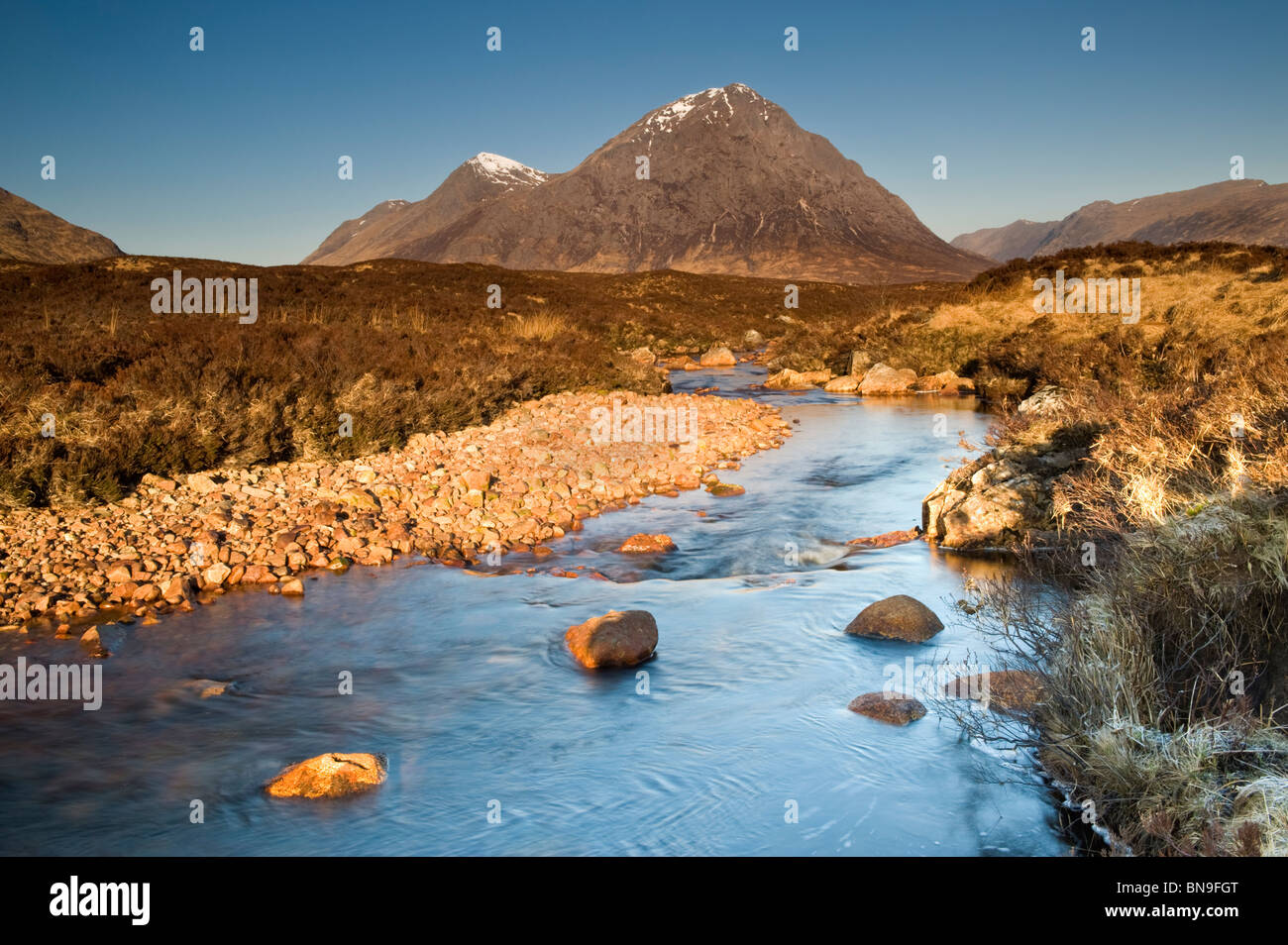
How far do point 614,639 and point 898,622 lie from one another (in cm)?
213

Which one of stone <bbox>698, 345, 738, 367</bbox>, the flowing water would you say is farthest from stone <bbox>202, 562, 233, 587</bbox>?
stone <bbox>698, 345, 738, 367</bbox>

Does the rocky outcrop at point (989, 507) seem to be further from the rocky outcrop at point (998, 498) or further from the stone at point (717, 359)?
the stone at point (717, 359)

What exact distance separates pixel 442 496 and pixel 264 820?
5667mm

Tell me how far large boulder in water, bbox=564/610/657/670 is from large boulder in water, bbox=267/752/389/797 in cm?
187

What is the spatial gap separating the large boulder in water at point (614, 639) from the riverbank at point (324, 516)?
258 cm

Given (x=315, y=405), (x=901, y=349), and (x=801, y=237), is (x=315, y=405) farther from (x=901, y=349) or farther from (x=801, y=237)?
(x=801, y=237)

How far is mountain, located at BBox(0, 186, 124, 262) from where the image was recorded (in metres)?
53.8

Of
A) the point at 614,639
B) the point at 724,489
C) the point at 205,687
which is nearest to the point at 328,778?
the point at 205,687

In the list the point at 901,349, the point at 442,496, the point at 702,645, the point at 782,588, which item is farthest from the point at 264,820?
the point at 901,349

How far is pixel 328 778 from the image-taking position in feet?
14.1

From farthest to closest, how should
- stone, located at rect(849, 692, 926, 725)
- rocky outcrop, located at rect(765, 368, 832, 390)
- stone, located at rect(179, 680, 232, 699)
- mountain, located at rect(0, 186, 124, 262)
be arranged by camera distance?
mountain, located at rect(0, 186, 124, 262) < rocky outcrop, located at rect(765, 368, 832, 390) < stone, located at rect(179, 680, 232, 699) < stone, located at rect(849, 692, 926, 725)

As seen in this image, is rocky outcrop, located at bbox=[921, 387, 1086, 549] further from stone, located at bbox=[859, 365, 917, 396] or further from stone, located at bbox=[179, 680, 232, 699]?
stone, located at bbox=[859, 365, 917, 396]

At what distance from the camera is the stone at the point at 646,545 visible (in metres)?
8.75

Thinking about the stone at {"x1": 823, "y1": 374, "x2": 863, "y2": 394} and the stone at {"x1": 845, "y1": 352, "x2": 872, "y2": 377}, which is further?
the stone at {"x1": 845, "y1": 352, "x2": 872, "y2": 377}
